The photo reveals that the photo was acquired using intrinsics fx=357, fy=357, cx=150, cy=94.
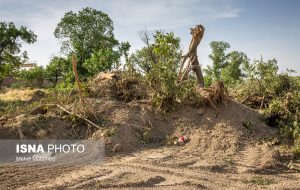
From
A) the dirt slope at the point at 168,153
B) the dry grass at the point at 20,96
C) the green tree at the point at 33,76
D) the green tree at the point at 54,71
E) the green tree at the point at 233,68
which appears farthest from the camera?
the green tree at the point at 33,76

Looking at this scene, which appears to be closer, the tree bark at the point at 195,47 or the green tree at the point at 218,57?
the tree bark at the point at 195,47

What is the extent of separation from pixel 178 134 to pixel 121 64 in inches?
98.5

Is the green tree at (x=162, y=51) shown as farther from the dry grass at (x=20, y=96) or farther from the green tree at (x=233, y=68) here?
the green tree at (x=233, y=68)

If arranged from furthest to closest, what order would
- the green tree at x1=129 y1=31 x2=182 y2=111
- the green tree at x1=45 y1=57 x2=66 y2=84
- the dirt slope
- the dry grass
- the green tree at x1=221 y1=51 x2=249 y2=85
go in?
the green tree at x1=45 y1=57 x2=66 y2=84, the green tree at x1=221 y1=51 x2=249 y2=85, the dry grass, the green tree at x1=129 y1=31 x2=182 y2=111, the dirt slope

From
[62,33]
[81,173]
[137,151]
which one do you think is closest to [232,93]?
[137,151]

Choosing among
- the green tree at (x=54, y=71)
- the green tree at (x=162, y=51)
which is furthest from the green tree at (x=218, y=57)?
the green tree at (x=162, y=51)

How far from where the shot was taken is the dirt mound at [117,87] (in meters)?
8.34

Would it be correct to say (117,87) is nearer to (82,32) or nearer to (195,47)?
(195,47)

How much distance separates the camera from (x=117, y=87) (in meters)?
8.50

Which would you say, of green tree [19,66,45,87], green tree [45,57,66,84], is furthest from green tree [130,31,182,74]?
green tree [19,66,45,87]

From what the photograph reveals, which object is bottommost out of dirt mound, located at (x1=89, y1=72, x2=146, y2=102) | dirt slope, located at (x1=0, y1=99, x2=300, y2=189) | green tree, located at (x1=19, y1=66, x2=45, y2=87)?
dirt slope, located at (x1=0, y1=99, x2=300, y2=189)

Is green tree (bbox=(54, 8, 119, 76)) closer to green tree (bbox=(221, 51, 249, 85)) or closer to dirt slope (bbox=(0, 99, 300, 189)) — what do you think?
green tree (bbox=(221, 51, 249, 85))

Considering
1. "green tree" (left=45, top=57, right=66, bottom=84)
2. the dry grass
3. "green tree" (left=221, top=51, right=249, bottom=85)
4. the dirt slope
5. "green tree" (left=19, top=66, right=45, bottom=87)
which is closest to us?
the dirt slope

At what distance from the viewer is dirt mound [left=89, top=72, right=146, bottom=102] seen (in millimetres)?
8344
